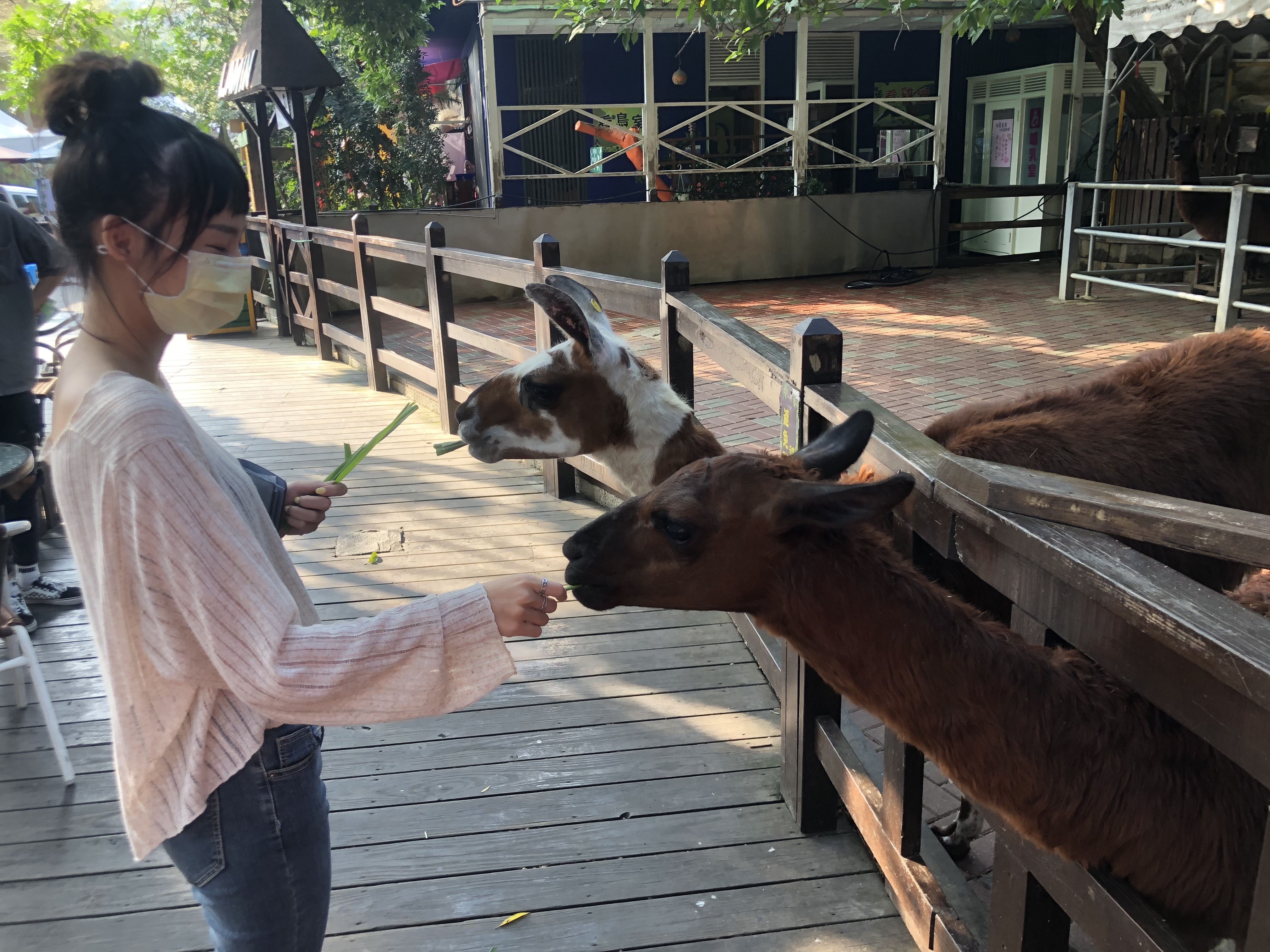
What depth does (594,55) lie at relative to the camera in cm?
1625

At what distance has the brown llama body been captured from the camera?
2.87 metres

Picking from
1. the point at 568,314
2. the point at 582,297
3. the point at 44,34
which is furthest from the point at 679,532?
the point at 44,34

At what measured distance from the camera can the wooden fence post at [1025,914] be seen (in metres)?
→ 1.81

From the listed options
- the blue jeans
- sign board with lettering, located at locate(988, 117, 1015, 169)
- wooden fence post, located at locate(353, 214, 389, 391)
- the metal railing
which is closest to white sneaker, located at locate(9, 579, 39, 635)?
the blue jeans

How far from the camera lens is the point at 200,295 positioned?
145 centimetres

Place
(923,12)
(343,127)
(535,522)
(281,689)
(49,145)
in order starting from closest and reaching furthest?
(281,689) < (49,145) < (535,522) < (923,12) < (343,127)

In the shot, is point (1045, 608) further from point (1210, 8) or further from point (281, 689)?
point (1210, 8)

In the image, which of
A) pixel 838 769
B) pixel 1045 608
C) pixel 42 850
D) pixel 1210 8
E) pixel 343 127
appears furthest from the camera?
pixel 343 127

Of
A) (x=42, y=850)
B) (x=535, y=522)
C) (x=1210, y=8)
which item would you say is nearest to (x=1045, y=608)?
(x=42, y=850)

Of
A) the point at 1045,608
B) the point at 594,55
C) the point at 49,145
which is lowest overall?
the point at 1045,608

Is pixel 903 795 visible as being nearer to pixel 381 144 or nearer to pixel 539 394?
pixel 539 394

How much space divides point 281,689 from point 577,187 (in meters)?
16.2

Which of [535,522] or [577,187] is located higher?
[577,187]

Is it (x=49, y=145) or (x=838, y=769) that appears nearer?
(x=49, y=145)
